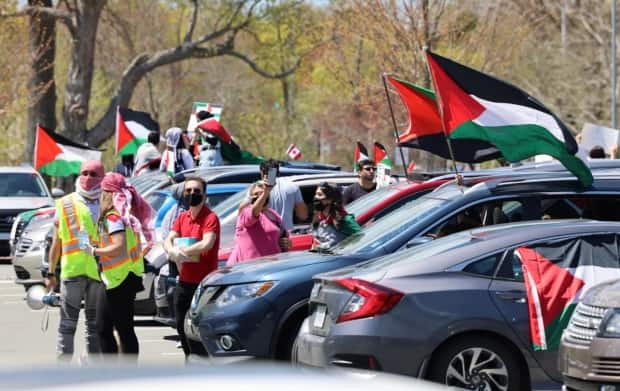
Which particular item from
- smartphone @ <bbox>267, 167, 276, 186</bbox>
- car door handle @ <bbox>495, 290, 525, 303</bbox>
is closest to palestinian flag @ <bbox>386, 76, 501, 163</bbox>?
smartphone @ <bbox>267, 167, 276, 186</bbox>

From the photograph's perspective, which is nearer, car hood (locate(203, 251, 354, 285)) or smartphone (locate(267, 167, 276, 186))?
car hood (locate(203, 251, 354, 285))

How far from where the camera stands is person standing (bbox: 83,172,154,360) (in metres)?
10.0

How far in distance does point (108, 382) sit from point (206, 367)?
35 cm

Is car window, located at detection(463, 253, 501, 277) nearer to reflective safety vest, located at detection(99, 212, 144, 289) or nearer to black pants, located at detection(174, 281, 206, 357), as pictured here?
reflective safety vest, located at detection(99, 212, 144, 289)

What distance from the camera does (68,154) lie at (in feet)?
87.1

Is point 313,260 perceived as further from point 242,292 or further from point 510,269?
point 510,269

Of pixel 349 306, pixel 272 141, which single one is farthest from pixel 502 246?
pixel 272 141

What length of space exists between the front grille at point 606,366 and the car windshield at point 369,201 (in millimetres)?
4277

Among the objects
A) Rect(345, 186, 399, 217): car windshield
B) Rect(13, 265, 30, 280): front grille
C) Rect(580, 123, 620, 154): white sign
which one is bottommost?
Rect(13, 265, 30, 280): front grille

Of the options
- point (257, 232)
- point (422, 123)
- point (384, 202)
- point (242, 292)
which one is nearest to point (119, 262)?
point (242, 292)

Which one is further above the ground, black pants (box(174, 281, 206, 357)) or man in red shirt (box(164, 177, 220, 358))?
man in red shirt (box(164, 177, 220, 358))

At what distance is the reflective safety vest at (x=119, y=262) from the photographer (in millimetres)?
10016

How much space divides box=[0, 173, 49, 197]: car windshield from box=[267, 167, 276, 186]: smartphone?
1447 cm

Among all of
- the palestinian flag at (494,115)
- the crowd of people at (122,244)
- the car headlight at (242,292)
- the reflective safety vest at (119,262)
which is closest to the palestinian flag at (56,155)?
the crowd of people at (122,244)
